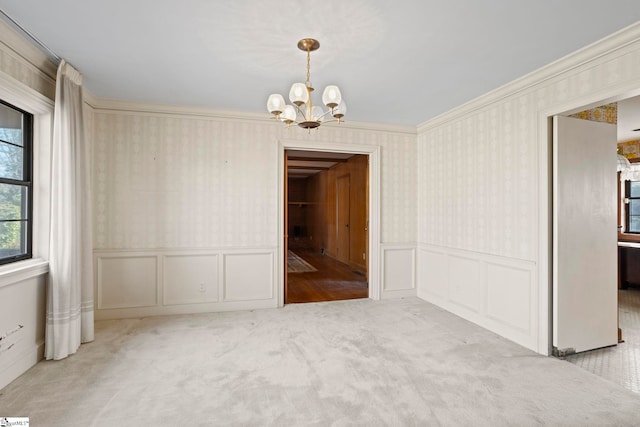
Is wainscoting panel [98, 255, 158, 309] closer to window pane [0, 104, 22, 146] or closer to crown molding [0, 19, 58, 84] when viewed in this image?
window pane [0, 104, 22, 146]

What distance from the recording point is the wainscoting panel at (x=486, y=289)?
3242 millimetres

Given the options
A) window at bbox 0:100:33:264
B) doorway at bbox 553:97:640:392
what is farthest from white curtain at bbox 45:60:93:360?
doorway at bbox 553:97:640:392

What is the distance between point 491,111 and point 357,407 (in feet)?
10.7

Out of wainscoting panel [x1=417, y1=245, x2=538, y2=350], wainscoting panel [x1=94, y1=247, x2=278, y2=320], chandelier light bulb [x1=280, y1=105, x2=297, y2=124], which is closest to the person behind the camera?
chandelier light bulb [x1=280, y1=105, x2=297, y2=124]

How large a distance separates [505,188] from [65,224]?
4228mm

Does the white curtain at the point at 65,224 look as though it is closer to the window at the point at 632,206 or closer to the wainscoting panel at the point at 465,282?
the wainscoting panel at the point at 465,282

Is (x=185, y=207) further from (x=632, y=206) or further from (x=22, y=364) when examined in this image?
(x=632, y=206)

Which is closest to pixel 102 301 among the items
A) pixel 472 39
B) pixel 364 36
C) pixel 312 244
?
pixel 364 36

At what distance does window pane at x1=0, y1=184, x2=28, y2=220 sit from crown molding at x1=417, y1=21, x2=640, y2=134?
14.9 feet

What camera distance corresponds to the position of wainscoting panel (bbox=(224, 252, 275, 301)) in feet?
14.3

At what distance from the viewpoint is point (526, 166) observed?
3279mm

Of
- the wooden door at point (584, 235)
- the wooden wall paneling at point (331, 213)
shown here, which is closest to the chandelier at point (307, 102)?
the wooden door at point (584, 235)

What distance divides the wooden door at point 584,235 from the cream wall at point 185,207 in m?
2.67

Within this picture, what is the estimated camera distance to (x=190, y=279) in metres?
4.23
